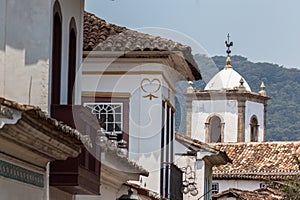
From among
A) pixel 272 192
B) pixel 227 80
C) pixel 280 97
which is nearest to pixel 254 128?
pixel 227 80

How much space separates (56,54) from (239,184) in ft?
119

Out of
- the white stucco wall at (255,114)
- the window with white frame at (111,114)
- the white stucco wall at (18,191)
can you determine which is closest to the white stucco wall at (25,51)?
the white stucco wall at (18,191)

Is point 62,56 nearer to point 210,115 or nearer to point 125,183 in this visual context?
point 125,183

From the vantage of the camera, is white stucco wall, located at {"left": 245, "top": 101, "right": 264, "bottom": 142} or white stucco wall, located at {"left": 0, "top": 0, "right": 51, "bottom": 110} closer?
white stucco wall, located at {"left": 0, "top": 0, "right": 51, "bottom": 110}

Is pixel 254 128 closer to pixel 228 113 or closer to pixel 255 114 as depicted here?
pixel 255 114

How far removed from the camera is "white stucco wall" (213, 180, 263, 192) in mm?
50062

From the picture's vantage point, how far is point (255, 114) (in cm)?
6619

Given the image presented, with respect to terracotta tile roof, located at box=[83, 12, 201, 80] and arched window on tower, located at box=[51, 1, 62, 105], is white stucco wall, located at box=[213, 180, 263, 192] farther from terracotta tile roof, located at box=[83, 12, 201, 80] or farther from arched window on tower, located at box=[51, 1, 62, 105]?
arched window on tower, located at box=[51, 1, 62, 105]

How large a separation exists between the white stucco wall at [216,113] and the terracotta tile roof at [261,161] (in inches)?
317

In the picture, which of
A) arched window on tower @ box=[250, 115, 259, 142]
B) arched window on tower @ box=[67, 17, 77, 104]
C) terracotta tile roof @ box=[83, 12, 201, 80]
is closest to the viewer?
arched window on tower @ box=[67, 17, 77, 104]

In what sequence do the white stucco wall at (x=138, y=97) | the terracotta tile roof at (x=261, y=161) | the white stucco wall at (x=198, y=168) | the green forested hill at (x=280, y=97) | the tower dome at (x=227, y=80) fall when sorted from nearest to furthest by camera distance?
1. the white stucco wall at (x=138, y=97)
2. the white stucco wall at (x=198, y=168)
3. the terracotta tile roof at (x=261, y=161)
4. the tower dome at (x=227, y=80)
5. the green forested hill at (x=280, y=97)

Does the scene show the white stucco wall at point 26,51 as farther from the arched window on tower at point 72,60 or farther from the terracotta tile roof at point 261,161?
the terracotta tile roof at point 261,161

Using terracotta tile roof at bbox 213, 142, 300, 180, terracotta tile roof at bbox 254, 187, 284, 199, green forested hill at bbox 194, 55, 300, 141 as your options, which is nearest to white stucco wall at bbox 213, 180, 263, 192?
terracotta tile roof at bbox 213, 142, 300, 180

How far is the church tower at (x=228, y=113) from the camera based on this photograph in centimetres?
6353
